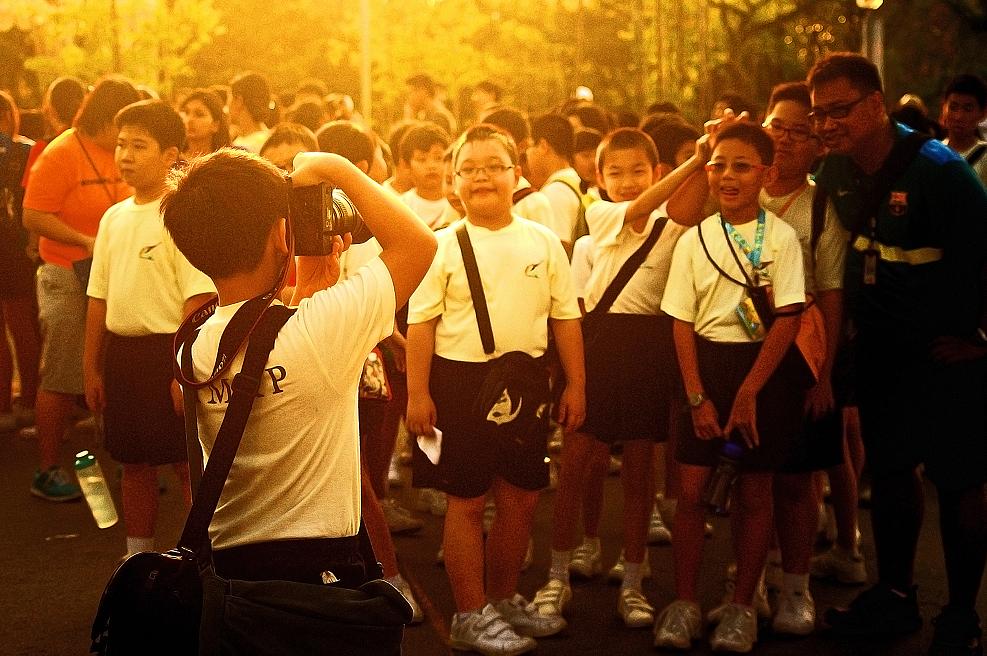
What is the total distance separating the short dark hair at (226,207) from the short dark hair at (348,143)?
3316mm

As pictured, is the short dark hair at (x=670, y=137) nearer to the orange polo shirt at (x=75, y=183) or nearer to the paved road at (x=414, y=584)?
the paved road at (x=414, y=584)

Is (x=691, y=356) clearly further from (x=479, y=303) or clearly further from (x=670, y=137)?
(x=670, y=137)

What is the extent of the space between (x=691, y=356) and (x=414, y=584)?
183 cm

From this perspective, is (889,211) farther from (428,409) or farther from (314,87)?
(314,87)

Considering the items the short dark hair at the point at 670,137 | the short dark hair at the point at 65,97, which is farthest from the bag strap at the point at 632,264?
the short dark hair at the point at 65,97

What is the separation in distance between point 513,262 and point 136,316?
68.6 inches

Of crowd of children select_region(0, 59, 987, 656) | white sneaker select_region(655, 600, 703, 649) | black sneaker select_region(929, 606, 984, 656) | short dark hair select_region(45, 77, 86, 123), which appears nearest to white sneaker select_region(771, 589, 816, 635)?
crowd of children select_region(0, 59, 987, 656)

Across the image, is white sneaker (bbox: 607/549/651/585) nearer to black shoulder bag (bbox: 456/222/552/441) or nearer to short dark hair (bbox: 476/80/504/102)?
black shoulder bag (bbox: 456/222/552/441)

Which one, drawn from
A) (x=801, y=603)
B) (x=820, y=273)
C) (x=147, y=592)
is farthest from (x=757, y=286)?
(x=147, y=592)

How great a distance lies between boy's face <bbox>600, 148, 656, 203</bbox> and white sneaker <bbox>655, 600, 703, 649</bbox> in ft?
6.13

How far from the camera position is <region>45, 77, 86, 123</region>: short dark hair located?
9.44 m

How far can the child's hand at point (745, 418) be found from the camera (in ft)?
17.3

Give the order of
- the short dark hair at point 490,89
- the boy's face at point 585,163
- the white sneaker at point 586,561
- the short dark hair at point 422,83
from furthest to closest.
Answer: the short dark hair at point 490,89 < the short dark hair at point 422,83 < the boy's face at point 585,163 < the white sneaker at point 586,561

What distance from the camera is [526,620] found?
555 cm
